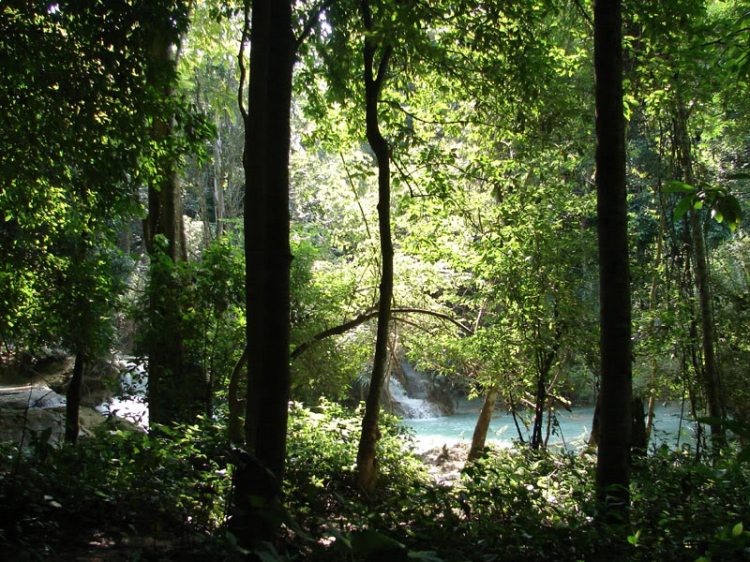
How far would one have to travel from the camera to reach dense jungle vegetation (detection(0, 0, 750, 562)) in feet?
9.73

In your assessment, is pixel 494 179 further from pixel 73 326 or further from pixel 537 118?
pixel 73 326

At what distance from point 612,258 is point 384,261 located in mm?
3244

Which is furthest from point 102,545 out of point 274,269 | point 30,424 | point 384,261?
point 30,424

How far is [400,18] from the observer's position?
14.5 ft

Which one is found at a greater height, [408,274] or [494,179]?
[494,179]

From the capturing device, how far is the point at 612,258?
3.57 m

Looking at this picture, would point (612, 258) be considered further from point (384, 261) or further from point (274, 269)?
point (384, 261)

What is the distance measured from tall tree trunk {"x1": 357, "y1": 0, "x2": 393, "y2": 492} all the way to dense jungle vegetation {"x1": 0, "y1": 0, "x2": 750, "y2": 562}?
3 centimetres

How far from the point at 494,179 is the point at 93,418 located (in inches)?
380

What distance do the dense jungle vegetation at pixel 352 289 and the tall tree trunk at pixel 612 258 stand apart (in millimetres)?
15

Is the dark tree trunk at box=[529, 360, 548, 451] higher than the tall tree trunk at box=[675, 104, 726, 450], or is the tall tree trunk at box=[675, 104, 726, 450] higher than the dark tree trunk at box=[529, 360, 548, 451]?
the tall tree trunk at box=[675, 104, 726, 450]

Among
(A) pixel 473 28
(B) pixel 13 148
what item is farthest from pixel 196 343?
(A) pixel 473 28

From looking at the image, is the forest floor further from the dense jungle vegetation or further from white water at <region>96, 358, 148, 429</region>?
white water at <region>96, 358, 148, 429</region>

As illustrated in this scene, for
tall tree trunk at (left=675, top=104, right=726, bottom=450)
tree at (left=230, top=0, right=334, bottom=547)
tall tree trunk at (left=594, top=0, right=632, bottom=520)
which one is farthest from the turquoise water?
tree at (left=230, top=0, right=334, bottom=547)
